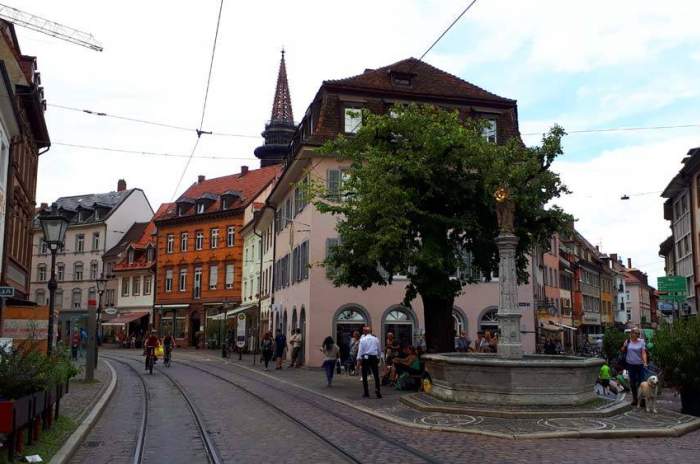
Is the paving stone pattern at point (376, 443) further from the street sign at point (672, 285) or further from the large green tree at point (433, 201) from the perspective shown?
the street sign at point (672, 285)

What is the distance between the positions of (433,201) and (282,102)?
72.3 meters

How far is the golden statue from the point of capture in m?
16.6

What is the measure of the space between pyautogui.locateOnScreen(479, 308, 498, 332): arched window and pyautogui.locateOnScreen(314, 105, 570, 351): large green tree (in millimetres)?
14844

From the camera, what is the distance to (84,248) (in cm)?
7644

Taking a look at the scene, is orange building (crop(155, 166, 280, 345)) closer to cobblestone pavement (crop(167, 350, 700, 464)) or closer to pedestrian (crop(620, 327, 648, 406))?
pedestrian (crop(620, 327, 648, 406))

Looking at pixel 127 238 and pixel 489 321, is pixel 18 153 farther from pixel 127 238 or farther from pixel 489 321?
pixel 127 238

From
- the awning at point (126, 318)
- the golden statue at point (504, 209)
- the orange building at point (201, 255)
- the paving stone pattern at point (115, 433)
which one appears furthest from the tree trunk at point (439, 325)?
the awning at point (126, 318)

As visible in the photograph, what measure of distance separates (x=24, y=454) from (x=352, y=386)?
43.8ft

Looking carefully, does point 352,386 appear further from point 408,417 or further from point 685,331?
point 685,331

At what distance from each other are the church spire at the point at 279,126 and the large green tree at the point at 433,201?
6366 centimetres

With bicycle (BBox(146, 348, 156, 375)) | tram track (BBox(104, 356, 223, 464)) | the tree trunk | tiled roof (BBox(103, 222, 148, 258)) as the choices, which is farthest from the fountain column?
tiled roof (BBox(103, 222, 148, 258))

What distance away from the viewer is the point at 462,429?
1225 centimetres

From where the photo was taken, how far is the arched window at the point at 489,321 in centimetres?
3544

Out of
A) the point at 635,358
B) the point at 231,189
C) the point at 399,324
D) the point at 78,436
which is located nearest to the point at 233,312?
the point at 231,189
